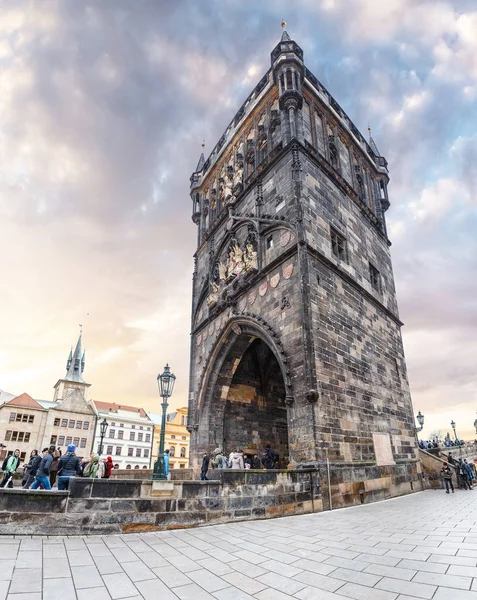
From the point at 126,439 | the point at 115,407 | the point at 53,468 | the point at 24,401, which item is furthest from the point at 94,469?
the point at 115,407

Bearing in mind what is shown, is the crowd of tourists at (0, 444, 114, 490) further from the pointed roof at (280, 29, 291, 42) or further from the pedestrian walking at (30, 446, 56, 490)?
the pointed roof at (280, 29, 291, 42)

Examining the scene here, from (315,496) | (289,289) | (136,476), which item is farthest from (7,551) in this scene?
(136,476)

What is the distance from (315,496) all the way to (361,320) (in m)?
7.15

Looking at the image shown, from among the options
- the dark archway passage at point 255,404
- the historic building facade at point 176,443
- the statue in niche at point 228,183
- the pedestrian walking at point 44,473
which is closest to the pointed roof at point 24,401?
the historic building facade at point 176,443

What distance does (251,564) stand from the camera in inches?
163

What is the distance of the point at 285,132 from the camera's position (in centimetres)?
1460

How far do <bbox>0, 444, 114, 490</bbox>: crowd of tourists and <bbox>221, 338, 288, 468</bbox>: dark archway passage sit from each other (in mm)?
6048

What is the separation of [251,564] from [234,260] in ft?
41.8

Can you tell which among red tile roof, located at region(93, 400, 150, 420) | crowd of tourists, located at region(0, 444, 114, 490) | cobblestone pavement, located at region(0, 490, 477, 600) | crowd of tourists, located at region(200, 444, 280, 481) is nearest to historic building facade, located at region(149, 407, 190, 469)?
red tile roof, located at region(93, 400, 150, 420)

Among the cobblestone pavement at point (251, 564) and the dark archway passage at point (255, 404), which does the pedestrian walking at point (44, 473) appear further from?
the dark archway passage at point (255, 404)

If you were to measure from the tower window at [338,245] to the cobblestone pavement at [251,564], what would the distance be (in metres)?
9.64

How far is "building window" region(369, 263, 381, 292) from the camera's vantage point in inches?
647

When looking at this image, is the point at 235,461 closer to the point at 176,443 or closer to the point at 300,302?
the point at 300,302

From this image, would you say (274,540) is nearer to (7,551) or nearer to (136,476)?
(7,551)
